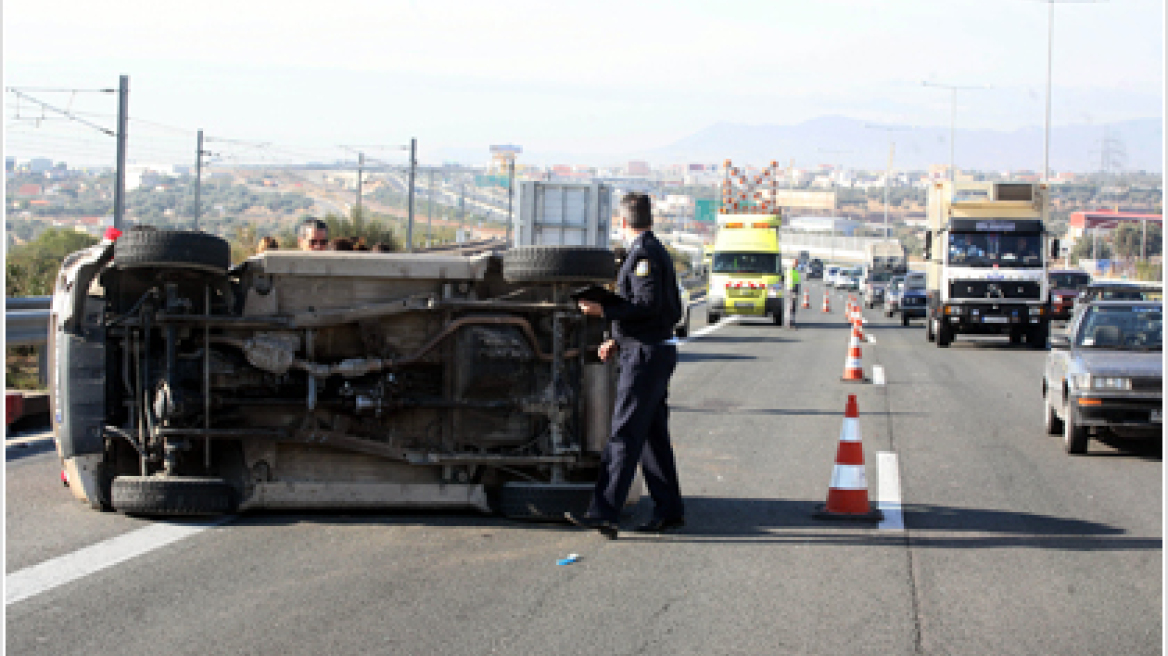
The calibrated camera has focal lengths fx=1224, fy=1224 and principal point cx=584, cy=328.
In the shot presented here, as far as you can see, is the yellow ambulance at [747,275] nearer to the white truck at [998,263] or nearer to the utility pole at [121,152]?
the white truck at [998,263]

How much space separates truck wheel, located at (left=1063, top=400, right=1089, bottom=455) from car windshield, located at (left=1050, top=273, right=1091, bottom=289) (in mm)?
34251

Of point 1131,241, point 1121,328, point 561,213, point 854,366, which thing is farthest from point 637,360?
point 1131,241

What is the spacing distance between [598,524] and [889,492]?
306cm

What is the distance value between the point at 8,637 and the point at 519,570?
2.51 metres

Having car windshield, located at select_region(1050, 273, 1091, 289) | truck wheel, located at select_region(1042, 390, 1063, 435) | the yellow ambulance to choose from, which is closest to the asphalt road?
truck wheel, located at select_region(1042, 390, 1063, 435)

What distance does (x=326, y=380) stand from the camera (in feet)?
25.0

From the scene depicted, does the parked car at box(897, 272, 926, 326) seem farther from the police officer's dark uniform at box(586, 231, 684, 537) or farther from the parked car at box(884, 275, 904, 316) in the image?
the police officer's dark uniform at box(586, 231, 684, 537)

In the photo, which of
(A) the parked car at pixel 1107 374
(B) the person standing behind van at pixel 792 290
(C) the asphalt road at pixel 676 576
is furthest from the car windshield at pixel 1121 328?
(B) the person standing behind van at pixel 792 290

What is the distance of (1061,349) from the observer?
1245cm

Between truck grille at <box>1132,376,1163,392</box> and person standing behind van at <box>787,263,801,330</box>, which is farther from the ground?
person standing behind van at <box>787,263,801,330</box>

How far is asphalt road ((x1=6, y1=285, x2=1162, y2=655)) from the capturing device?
5.48 m

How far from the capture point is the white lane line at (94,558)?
20.0 feet

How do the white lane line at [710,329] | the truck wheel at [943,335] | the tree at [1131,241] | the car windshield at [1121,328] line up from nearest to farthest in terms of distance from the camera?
the car windshield at [1121,328], the white lane line at [710,329], the truck wheel at [943,335], the tree at [1131,241]

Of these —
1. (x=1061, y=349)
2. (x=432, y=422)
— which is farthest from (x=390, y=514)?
(x=1061, y=349)
